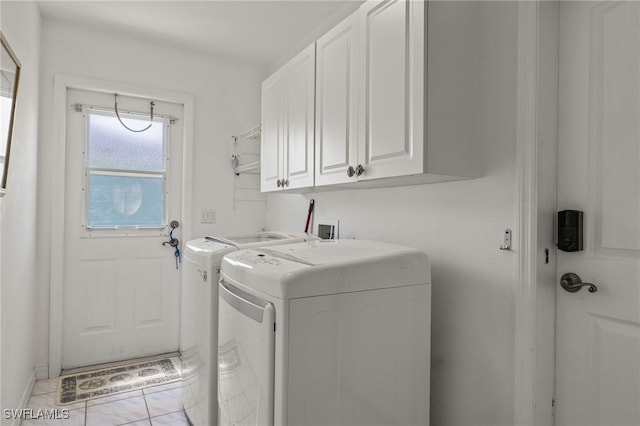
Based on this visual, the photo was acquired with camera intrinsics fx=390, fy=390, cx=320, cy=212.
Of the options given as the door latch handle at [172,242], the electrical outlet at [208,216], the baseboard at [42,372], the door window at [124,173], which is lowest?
the baseboard at [42,372]

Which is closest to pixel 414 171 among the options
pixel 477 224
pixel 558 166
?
pixel 477 224

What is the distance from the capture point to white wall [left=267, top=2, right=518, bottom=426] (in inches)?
55.8

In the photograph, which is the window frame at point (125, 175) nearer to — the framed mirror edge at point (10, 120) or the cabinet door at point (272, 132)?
the cabinet door at point (272, 132)

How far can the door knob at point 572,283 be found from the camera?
128 centimetres

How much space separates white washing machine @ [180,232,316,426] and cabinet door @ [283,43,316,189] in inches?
15.0

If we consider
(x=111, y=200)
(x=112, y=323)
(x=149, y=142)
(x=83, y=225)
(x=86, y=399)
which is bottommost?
(x=86, y=399)

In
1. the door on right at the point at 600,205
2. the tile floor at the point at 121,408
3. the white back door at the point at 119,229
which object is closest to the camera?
the door on right at the point at 600,205

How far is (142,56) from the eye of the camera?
2994 mm

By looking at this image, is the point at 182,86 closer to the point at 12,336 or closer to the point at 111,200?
the point at 111,200

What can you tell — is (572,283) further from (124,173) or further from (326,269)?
(124,173)

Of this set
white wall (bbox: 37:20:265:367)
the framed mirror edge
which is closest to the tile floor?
white wall (bbox: 37:20:265:367)

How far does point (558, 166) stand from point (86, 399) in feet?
Result: 9.37

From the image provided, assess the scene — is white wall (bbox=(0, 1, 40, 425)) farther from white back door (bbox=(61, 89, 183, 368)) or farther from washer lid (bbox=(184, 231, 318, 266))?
washer lid (bbox=(184, 231, 318, 266))

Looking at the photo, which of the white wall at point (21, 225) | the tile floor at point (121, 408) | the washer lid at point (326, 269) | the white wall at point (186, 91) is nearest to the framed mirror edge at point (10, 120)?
the white wall at point (21, 225)
